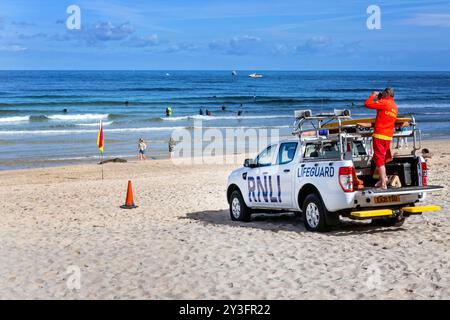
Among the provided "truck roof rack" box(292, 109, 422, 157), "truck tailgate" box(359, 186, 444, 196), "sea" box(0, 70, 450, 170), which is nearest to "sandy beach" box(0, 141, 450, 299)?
"truck tailgate" box(359, 186, 444, 196)

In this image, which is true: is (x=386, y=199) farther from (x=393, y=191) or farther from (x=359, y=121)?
(x=359, y=121)

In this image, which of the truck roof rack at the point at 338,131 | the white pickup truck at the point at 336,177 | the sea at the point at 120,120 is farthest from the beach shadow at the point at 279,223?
the sea at the point at 120,120

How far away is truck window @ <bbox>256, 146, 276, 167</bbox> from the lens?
12601 mm

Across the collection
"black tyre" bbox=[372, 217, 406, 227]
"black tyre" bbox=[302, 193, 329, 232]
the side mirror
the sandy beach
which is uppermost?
the side mirror

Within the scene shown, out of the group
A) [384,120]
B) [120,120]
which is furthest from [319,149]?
[120,120]

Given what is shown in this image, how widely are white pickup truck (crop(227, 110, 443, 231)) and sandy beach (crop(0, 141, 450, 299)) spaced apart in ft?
1.29

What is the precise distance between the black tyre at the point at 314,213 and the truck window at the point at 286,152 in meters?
0.93

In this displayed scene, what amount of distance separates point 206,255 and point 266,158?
346 cm

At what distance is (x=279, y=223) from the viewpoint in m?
13.1

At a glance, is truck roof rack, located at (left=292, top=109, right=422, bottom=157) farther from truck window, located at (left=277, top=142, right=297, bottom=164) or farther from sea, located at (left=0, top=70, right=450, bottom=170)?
sea, located at (left=0, top=70, right=450, bottom=170)

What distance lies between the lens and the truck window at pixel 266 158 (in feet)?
41.3
